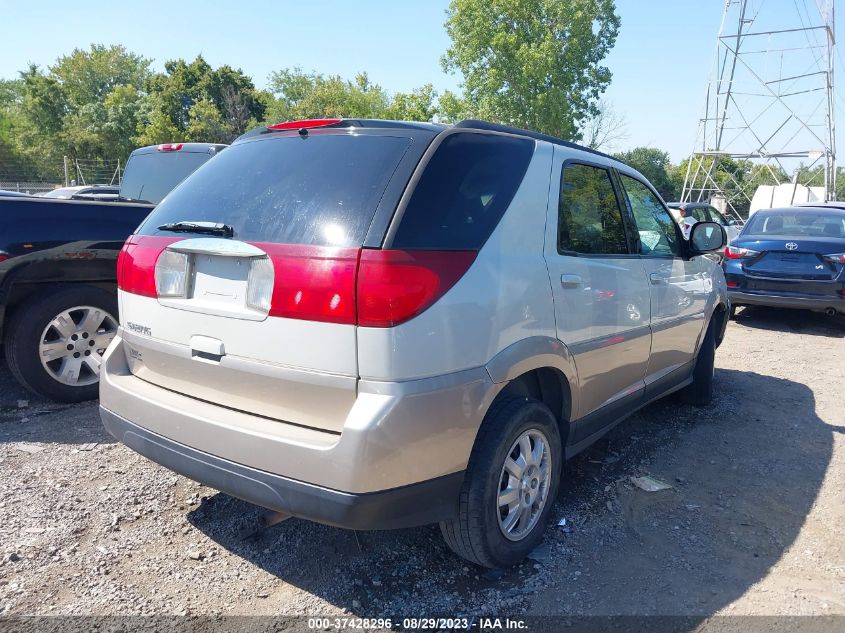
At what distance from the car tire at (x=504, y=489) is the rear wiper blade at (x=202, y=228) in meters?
1.27

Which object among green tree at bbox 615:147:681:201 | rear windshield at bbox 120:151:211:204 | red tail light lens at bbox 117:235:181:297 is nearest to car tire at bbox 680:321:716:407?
red tail light lens at bbox 117:235:181:297

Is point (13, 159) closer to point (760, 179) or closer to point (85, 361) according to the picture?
point (85, 361)

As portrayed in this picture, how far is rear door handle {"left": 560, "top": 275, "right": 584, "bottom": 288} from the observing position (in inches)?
115

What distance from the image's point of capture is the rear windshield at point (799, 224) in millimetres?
8727

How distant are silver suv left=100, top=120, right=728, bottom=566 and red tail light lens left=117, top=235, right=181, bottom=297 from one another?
1 cm

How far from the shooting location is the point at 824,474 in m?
4.02

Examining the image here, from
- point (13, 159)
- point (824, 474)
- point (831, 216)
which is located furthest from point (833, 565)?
point (13, 159)

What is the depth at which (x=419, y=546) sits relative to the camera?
9.84 feet

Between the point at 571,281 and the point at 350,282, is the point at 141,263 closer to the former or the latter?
the point at 350,282

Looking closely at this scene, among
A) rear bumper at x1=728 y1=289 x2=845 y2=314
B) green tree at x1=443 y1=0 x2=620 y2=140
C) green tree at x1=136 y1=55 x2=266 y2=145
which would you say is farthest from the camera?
green tree at x1=136 y1=55 x2=266 y2=145

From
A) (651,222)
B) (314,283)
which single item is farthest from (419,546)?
(651,222)

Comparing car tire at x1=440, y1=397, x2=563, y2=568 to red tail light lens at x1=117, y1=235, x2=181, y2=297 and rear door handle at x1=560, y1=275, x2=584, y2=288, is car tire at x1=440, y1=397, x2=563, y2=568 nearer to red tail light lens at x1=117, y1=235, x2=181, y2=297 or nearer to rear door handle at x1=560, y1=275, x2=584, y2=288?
rear door handle at x1=560, y1=275, x2=584, y2=288

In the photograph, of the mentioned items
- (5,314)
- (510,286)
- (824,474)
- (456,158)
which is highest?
(456,158)

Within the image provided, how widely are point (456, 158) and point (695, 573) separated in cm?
215
